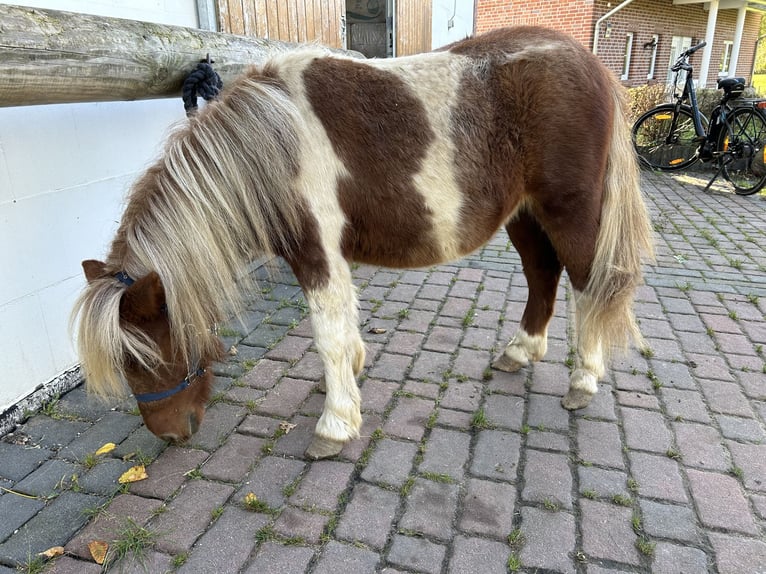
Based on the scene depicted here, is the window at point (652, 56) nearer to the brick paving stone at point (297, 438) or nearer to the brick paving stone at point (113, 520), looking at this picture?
the brick paving stone at point (297, 438)

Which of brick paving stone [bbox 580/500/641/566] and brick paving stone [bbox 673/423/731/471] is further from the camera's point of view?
brick paving stone [bbox 673/423/731/471]

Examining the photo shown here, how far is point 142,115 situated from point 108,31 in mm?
989

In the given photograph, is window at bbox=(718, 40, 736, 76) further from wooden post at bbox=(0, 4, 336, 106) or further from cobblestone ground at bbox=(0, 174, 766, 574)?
wooden post at bbox=(0, 4, 336, 106)

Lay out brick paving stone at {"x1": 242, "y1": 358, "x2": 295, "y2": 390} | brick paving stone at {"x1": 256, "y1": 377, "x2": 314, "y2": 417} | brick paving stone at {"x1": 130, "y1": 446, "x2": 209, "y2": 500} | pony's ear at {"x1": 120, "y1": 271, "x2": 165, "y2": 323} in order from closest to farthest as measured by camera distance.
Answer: pony's ear at {"x1": 120, "y1": 271, "x2": 165, "y2": 323}, brick paving stone at {"x1": 130, "y1": 446, "x2": 209, "y2": 500}, brick paving stone at {"x1": 256, "y1": 377, "x2": 314, "y2": 417}, brick paving stone at {"x1": 242, "y1": 358, "x2": 295, "y2": 390}

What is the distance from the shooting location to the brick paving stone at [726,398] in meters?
2.85

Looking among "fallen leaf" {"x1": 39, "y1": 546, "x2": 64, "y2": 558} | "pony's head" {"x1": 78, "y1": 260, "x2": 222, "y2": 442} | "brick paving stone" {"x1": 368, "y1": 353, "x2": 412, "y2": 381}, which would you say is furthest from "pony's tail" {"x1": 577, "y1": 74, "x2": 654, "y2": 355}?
"fallen leaf" {"x1": 39, "y1": 546, "x2": 64, "y2": 558}

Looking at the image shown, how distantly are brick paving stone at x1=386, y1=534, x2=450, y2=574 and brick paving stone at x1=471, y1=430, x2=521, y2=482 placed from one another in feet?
1.59

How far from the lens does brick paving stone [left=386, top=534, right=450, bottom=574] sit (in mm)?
1964

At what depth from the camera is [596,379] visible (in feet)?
9.80

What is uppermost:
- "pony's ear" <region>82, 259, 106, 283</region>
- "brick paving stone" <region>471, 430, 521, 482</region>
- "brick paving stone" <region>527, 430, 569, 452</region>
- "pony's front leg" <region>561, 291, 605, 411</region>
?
"pony's ear" <region>82, 259, 106, 283</region>

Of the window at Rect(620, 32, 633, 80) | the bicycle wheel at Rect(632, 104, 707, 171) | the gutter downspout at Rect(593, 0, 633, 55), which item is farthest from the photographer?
the window at Rect(620, 32, 633, 80)

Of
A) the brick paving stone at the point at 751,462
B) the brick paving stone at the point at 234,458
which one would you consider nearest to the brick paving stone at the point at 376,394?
the brick paving stone at the point at 234,458

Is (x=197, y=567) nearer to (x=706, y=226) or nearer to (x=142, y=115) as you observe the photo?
(x=142, y=115)

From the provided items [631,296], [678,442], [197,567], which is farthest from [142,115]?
[678,442]
